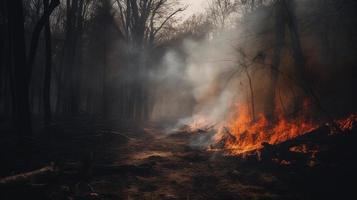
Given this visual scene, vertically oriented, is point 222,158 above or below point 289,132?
below

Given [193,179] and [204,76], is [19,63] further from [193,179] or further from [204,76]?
[204,76]

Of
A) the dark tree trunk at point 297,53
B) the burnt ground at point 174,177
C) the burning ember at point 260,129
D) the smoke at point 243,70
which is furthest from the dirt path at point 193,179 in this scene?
the smoke at point 243,70

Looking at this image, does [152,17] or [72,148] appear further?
[152,17]

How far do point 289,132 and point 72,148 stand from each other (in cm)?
947

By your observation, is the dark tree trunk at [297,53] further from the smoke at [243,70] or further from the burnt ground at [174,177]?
the burnt ground at [174,177]

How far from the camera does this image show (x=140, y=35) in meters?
27.4

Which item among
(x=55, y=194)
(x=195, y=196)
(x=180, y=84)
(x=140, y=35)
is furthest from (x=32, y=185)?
(x=180, y=84)

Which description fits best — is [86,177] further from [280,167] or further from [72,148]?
[280,167]

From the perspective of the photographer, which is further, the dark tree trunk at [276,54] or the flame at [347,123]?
the dark tree trunk at [276,54]

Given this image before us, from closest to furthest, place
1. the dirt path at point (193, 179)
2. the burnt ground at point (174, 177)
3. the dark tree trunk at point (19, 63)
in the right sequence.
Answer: the burnt ground at point (174, 177) < the dirt path at point (193, 179) < the dark tree trunk at point (19, 63)

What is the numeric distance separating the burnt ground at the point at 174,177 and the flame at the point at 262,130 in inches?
52.4

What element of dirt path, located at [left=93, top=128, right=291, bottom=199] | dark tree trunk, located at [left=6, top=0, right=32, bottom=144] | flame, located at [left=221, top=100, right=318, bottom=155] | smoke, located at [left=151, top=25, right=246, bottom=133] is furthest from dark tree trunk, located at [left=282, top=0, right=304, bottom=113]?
dark tree trunk, located at [left=6, top=0, right=32, bottom=144]

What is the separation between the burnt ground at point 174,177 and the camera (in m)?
7.65

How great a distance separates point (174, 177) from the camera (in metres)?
9.62
